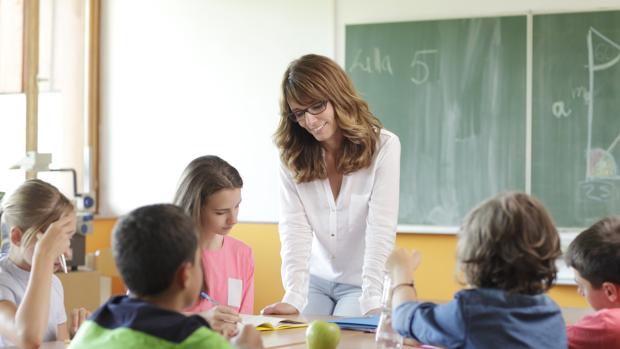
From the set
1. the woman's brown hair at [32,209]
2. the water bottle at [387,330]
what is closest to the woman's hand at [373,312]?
the water bottle at [387,330]

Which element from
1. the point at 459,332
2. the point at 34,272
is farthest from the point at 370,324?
the point at 34,272

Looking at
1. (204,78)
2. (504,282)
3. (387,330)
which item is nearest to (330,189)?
(387,330)

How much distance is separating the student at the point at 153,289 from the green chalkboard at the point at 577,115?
346 centimetres

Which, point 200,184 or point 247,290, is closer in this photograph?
point 200,184

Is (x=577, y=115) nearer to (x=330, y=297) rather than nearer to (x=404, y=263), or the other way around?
(x=330, y=297)

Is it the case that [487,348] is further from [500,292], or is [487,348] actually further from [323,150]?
[323,150]

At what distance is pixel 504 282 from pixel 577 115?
3.14 meters

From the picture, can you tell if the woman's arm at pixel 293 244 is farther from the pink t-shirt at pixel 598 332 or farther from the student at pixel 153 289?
the student at pixel 153 289

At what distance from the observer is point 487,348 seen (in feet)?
5.39

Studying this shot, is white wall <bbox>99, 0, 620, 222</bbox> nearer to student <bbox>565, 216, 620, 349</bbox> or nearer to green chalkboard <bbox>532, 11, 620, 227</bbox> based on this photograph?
green chalkboard <bbox>532, 11, 620, 227</bbox>

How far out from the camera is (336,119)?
2.83 meters

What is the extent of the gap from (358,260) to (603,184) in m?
2.18

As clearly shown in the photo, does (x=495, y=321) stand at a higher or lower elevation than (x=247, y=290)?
higher

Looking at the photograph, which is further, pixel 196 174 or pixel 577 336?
pixel 196 174
